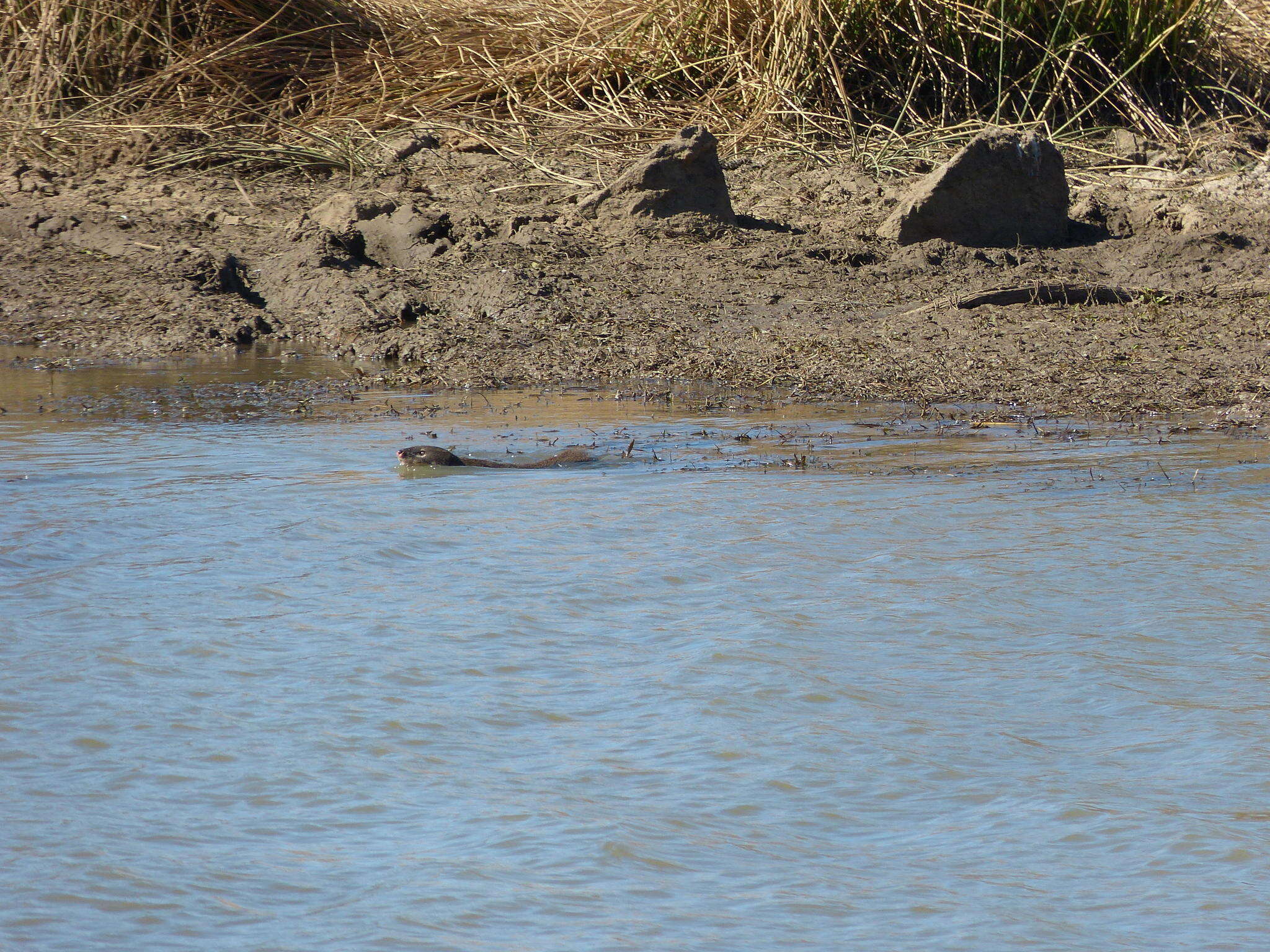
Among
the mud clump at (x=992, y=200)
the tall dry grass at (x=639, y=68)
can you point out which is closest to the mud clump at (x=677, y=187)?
the mud clump at (x=992, y=200)

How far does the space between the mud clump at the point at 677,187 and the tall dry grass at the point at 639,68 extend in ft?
4.50

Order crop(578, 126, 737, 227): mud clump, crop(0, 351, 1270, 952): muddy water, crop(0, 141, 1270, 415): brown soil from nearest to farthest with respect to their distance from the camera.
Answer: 1. crop(0, 351, 1270, 952): muddy water
2. crop(0, 141, 1270, 415): brown soil
3. crop(578, 126, 737, 227): mud clump

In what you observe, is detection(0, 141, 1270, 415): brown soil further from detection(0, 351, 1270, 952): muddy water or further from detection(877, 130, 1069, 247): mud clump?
detection(0, 351, 1270, 952): muddy water

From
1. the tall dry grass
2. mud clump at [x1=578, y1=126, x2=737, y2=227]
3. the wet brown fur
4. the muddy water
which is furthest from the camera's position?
the tall dry grass

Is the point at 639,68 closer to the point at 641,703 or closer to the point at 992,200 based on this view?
the point at 992,200

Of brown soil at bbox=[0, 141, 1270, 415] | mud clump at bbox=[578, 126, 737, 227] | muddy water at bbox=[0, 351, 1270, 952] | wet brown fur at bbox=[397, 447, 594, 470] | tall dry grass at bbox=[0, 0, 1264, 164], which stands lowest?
muddy water at bbox=[0, 351, 1270, 952]

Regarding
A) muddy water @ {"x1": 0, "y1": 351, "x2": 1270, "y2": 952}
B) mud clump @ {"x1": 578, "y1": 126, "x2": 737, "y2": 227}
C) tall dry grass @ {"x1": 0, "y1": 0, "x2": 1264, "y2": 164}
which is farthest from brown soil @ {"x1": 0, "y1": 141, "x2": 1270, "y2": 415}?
muddy water @ {"x1": 0, "y1": 351, "x2": 1270, "y2": 952}

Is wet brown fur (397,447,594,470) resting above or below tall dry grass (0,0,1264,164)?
below

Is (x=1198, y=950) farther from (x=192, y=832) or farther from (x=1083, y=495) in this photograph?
(x=1083, y=495)

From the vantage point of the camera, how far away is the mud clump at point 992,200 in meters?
8.09

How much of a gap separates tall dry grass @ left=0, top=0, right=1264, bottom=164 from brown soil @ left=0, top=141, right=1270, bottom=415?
2.24 ft

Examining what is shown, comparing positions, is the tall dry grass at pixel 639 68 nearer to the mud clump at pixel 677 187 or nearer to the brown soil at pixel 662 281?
the brown soil at pixel 662 281

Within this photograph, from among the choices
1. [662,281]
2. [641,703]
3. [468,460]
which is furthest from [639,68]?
[641,703]

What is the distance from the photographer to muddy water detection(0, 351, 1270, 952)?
2035 mm
